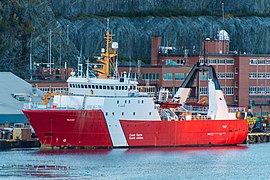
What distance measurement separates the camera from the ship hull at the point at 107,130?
10675cm

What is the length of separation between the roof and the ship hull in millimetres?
7311

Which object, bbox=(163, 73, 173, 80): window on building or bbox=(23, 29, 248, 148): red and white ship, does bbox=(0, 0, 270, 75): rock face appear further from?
bbox=(23, 29, 248, 148): red and white ship

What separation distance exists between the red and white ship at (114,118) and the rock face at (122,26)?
89.6 feet

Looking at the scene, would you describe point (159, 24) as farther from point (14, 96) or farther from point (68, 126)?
point (68, 126)

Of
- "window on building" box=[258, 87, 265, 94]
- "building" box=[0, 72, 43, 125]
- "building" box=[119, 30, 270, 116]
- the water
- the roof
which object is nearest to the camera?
the water

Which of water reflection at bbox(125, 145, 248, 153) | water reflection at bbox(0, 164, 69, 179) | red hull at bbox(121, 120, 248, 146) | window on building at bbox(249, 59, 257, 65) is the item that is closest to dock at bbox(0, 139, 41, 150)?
red hull at bbox(121, 120, 248, 146)

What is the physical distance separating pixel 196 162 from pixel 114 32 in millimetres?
50943

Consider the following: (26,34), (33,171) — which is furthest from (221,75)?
(33,171)

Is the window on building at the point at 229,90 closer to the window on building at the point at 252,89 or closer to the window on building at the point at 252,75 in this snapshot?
→ the window on building at the point at 252,89

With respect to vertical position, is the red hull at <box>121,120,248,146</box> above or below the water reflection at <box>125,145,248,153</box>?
above

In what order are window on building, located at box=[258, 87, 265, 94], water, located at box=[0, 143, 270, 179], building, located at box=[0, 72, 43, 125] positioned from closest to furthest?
1. water, located at box=[0, 143, 270, 179]
2. building, located at box=[0, 72, 43, 125]
3. window on building, located at box=[258, 87, 265, 94]

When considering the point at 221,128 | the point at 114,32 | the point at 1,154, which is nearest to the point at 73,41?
the point at 114,32

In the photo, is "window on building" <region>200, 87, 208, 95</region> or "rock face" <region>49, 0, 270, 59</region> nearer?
"window on building" <region>200, 87, 208, 95</region>

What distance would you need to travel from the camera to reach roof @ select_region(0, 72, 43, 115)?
116m
